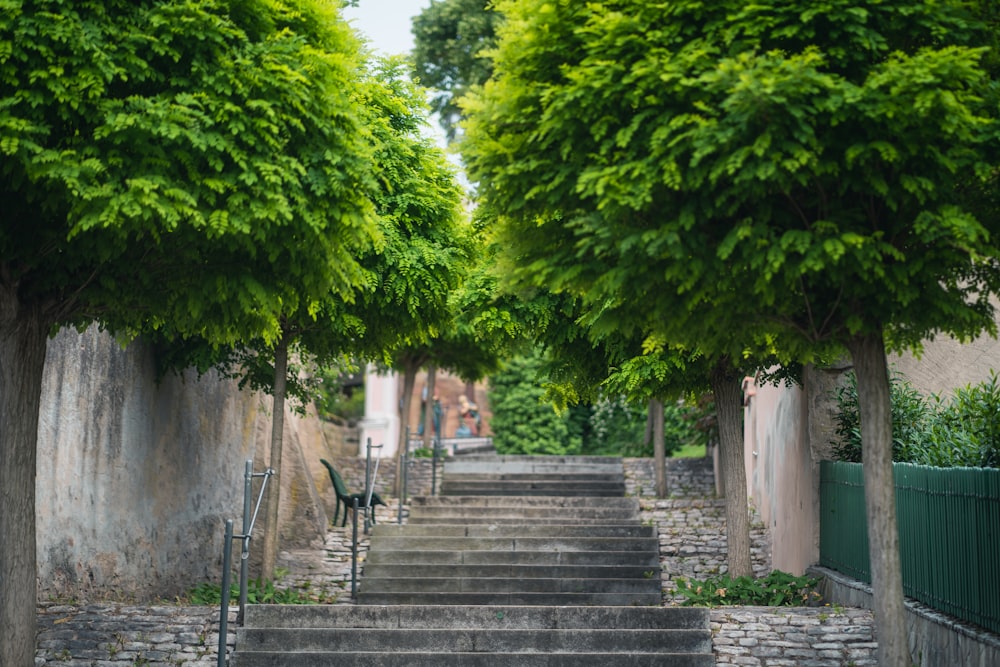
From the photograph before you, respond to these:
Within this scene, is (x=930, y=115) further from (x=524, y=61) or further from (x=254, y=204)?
(x=254, y=204)

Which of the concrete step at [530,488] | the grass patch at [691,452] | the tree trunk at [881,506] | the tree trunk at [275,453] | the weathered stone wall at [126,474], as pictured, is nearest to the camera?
the tree trunk at [881,506]

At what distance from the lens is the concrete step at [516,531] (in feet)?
52.0

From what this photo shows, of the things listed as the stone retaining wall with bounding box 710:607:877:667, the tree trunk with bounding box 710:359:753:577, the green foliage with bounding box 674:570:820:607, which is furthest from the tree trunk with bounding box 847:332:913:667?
the tree trunk with bounding box 710:359:753:577

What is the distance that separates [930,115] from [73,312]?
6.53m

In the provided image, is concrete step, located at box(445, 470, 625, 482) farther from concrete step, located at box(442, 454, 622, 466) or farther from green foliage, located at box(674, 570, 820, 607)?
green foliage, located at box(674, 570, 820, 607)

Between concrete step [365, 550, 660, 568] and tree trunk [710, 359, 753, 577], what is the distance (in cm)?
234

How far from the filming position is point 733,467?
12688mm

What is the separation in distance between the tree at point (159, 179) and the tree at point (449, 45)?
17169 mm

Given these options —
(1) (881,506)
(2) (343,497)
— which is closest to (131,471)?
(2) (343,497)

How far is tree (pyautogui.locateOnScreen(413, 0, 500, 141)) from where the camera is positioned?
1005 inches

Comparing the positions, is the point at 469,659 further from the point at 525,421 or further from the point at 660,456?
the point at 525,421

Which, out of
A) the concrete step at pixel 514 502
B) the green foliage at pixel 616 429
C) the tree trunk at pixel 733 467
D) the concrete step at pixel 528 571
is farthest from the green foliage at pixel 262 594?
the green foliage at pixel 616 429

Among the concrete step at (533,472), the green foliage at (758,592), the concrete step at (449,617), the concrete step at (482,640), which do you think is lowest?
the concrete step at (482,640)

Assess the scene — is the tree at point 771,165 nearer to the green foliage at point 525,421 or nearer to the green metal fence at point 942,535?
the green metal fence at point 942,535
